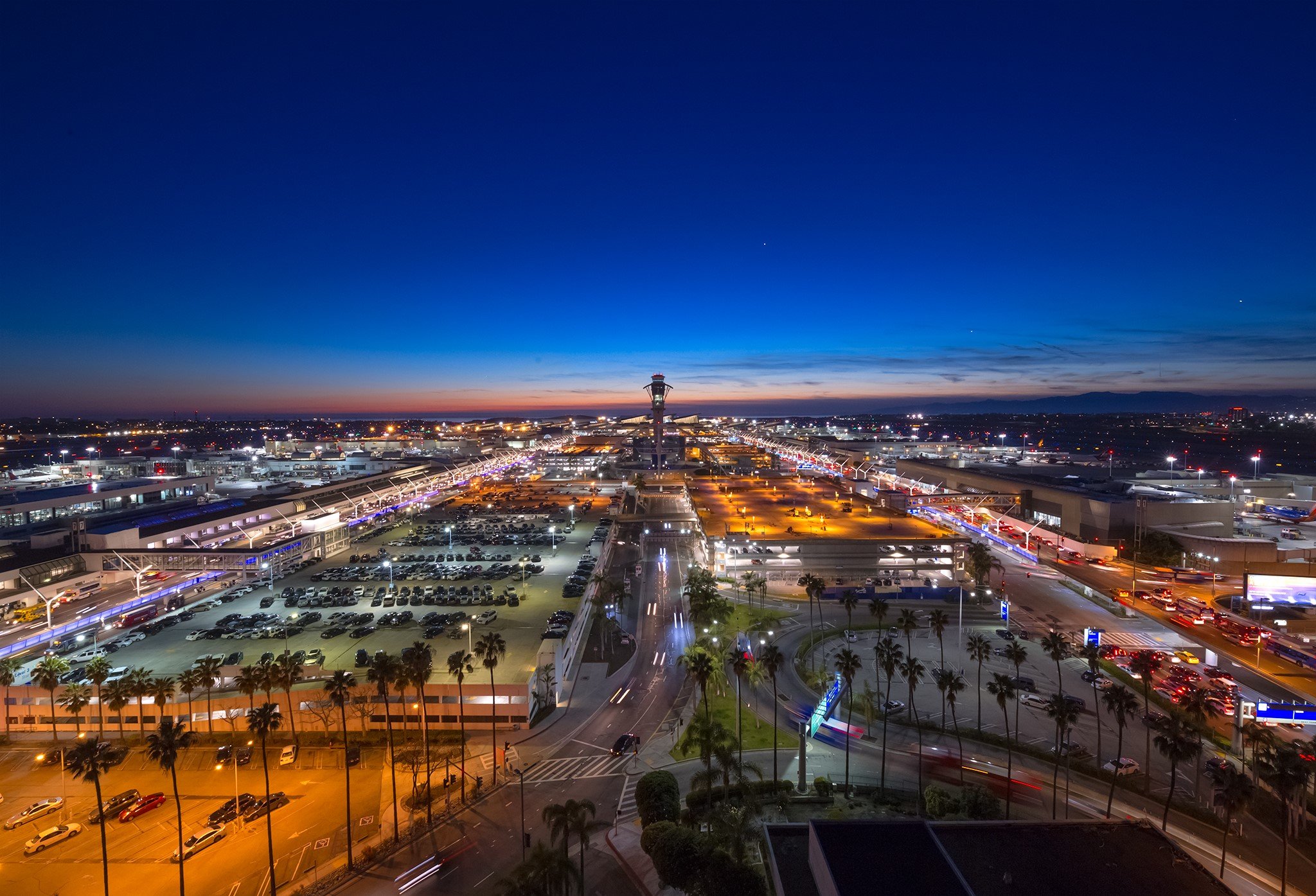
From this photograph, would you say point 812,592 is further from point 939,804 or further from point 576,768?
point 576,768

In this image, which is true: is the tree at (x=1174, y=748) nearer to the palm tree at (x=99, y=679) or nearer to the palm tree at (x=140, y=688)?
the palm tree at (x=140, y=688)

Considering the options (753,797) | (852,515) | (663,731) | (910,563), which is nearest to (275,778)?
(663,731)

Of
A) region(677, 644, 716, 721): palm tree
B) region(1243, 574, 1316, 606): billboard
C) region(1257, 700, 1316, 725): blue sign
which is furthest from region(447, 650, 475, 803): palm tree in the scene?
region(1243, 574, 1316, 606): billboard

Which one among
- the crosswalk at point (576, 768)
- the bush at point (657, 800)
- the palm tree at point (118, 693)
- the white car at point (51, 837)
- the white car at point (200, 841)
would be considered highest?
the palm tree at point (118, 693)

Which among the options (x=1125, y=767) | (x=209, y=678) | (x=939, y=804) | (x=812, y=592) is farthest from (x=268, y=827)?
(x=1125, y=767)

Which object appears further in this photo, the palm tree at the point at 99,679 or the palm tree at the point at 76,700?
the palm tree at the point at 99,679

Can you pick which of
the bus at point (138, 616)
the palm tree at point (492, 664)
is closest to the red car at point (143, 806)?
the palm tree at point (492, 664)

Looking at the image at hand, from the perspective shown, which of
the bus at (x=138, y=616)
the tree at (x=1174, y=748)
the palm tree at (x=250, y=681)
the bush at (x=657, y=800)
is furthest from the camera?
the bus at (x=138, y=616)
